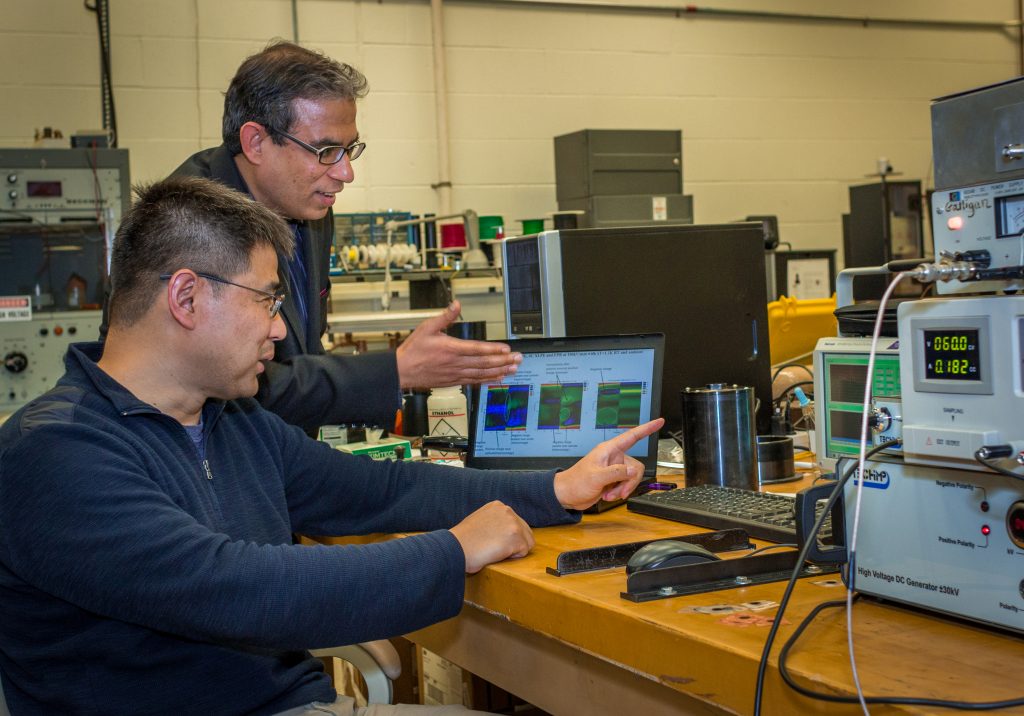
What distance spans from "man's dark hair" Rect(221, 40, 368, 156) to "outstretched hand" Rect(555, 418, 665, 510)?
3.03ft

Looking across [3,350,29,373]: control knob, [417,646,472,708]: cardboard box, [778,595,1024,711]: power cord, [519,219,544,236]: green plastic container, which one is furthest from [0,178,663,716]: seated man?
[519,219,544,236]: green plastic container

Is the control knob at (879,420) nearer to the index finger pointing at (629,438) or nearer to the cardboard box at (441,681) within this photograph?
the index finger pointing at (629,438)

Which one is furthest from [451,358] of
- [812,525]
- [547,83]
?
[547,83]

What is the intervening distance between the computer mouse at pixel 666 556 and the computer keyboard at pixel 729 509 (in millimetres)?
163

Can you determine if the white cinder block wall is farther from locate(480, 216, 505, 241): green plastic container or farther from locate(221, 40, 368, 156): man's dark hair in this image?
locate(221, 40, 368, 156): man's dark hair

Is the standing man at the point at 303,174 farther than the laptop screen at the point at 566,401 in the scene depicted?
Yes

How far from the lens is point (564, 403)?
5.77 feet

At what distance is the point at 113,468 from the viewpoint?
114cm

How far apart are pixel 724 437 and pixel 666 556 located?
0.54 m

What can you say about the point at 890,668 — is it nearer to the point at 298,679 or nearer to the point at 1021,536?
the point at 1021,536

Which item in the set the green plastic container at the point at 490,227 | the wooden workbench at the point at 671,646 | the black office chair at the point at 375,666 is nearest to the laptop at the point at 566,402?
the wooden workbench at the point at 671,646

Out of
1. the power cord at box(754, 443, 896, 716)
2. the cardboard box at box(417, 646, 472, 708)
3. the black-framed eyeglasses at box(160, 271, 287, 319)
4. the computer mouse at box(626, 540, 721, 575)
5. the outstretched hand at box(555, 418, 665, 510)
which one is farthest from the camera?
the cardboard box at box(417, 646, 472, 708)

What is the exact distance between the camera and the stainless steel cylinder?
5.45ft

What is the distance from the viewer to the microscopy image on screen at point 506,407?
1781mm
